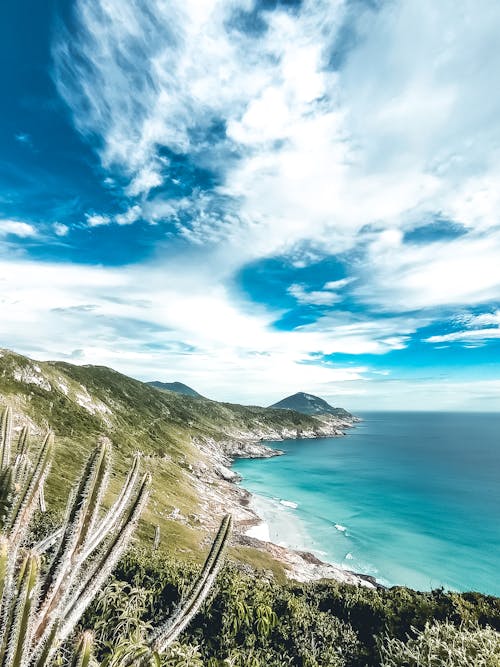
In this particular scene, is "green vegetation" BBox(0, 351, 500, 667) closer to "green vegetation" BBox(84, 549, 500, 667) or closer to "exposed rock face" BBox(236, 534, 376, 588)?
"green vegetation" BBox(84, 549, 500, 667)

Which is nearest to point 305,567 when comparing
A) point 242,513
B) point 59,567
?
point 242,513

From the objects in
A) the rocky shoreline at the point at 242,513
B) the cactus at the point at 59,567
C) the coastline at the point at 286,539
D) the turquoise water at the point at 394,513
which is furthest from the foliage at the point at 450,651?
the turquoise water at the point at 394,513

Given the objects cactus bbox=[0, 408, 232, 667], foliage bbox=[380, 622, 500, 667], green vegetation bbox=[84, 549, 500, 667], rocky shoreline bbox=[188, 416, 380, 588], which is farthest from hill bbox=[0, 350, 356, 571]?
foliage bbox=[380, 622, 500, 667]

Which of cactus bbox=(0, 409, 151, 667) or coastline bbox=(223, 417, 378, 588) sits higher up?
cactus bbox=(0, 409, 151, 667)

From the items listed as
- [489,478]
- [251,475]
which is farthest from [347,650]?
[489,478]

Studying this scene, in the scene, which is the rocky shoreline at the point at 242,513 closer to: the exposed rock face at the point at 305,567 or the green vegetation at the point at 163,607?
the exposed rock face at the point at 305,567

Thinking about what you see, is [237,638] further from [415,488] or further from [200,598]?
[415,488]
